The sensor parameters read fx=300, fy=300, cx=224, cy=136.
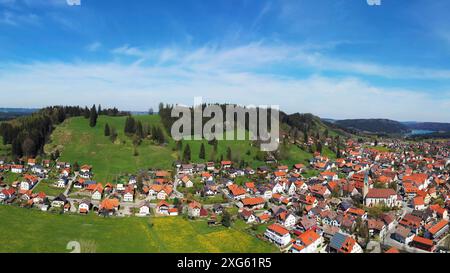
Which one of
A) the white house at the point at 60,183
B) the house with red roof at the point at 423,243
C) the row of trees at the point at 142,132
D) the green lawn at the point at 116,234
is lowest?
the house with red roof at the point at 423,243

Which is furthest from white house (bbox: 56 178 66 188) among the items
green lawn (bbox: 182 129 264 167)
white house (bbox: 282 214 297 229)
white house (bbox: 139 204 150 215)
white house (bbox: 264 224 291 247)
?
white house (bbox: 282 214 297 229)

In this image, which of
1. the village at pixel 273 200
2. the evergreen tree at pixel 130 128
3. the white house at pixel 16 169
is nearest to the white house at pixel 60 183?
the village at pixel 273 200

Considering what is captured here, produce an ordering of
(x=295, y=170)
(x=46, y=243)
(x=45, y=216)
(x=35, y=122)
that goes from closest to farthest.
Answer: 1. (x=46, y=243)
2. (x=45, y=216)
3. (x=295, y=170)
4. (x=35, y=122)

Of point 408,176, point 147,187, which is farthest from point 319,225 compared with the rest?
point 408,176

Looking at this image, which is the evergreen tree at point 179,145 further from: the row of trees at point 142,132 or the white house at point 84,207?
the white house at point 84,207

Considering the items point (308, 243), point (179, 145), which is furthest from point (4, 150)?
point (308, 243)

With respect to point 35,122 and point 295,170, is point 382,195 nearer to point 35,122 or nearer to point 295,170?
point 295,170
